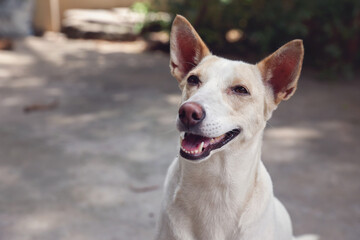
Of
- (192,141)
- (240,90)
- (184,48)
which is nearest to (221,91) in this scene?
(240,90)

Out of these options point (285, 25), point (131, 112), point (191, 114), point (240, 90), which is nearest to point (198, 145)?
point (191, 114)

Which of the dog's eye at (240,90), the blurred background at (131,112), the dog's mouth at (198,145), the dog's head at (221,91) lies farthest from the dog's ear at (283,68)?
the blurred background at (131,112)

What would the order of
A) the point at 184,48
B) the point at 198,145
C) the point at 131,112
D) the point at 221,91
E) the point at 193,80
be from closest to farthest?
the point at 198,145
the point at 221,91
the point at 193,80
the point at 184,48
the point at 131,112

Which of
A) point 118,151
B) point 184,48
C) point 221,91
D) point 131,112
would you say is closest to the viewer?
point 221,91

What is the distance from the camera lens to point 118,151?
4.97 metres

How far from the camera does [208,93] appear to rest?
8.08ft

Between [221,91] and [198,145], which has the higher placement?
[221,91]

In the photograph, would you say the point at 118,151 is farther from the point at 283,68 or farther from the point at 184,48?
the point at 283,68

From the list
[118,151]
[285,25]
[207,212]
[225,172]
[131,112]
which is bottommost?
[131,112]

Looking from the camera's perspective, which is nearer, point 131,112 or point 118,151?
point 118,151

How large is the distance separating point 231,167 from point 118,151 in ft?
8.52

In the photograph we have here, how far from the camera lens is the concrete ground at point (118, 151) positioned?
3.82 meters

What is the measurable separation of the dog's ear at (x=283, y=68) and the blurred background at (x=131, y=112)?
5.17 feet

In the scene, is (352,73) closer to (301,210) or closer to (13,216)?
(301,210)
